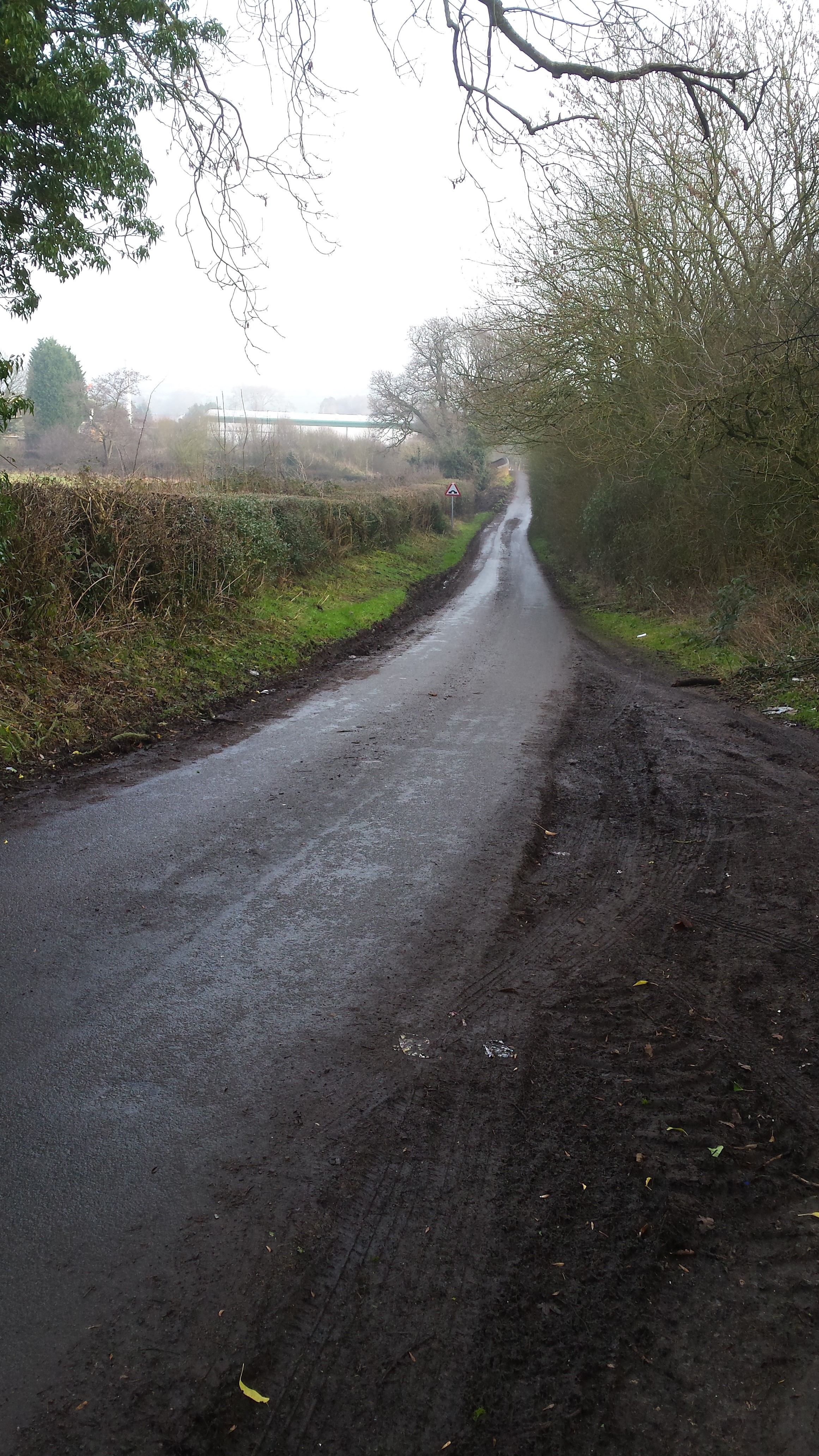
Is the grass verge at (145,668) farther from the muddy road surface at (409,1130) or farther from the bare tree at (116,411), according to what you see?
the bare tree at (116,411)

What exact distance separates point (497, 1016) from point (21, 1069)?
76.4 inches

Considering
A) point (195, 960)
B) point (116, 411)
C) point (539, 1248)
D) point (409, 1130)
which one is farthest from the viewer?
point (116, 411)

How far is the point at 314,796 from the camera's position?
661 centimetres

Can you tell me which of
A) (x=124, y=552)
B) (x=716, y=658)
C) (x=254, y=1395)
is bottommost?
(x=254, y=1395)

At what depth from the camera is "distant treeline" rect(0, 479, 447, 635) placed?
914cm

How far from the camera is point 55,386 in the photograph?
56281 mm

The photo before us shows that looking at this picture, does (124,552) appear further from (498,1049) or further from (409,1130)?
(409,1130)

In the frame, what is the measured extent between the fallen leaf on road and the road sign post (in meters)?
41.5

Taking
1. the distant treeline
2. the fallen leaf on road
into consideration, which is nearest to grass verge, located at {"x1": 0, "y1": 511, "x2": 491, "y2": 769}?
the distant treeline

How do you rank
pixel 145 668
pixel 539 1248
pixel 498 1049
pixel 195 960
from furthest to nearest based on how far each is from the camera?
pixel 145 668, pixel 195 960, pixel 498 1049, pixel 539 1248

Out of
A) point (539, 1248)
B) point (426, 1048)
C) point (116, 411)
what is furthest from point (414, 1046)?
point (116, 411)

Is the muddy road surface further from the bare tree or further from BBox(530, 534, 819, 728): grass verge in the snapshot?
the bare tree

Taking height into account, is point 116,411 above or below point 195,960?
above

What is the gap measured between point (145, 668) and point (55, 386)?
2181 inches
